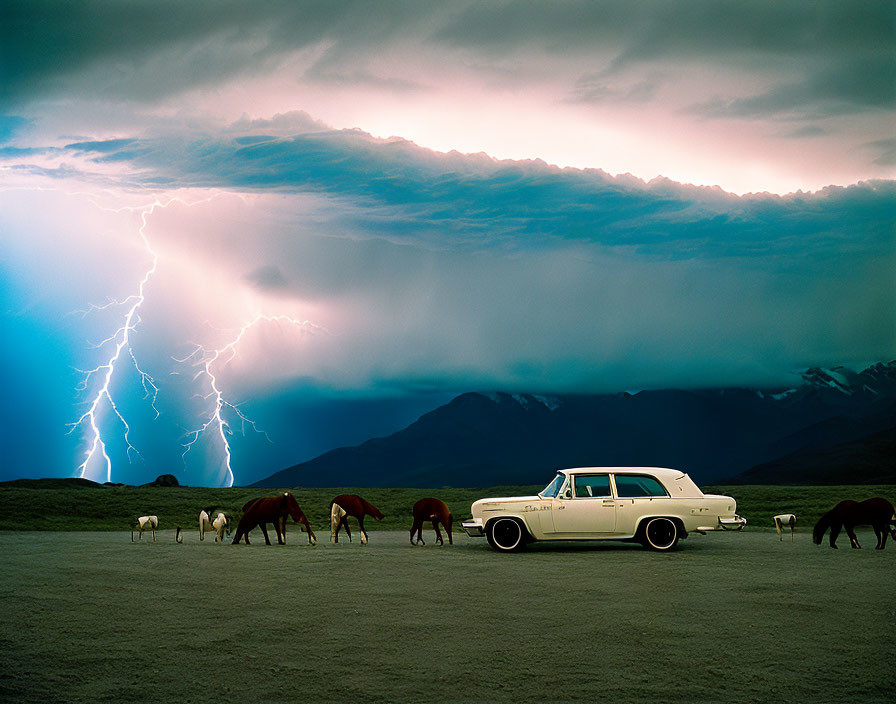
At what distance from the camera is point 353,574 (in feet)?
46.7

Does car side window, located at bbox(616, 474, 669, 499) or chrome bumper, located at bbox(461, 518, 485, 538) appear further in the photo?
chrome bumper, located at bbox(461, 518, 485, 538)

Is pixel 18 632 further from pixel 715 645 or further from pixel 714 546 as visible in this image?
pixel 714 546

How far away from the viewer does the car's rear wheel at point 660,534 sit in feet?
60.6

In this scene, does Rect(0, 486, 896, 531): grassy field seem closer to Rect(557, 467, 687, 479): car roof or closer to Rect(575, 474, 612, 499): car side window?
Rect(557, 467, 687, 479): car roof

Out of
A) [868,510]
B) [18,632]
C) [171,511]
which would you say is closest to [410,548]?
[868,510]

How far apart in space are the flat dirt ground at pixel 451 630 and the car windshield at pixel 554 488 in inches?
105

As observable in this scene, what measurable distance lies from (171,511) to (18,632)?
3286cm

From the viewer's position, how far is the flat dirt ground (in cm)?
685

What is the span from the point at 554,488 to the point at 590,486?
795mm

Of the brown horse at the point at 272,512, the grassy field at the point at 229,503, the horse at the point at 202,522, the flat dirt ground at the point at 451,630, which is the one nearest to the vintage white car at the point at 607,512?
the flat dirt ground at the point at 451,630

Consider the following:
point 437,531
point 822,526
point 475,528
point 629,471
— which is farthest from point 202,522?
point 822,526

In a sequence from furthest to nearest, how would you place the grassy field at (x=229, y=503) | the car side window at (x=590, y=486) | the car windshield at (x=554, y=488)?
1. the grassy field at (x=229, y=503)
2. the car windshield at (x=554, y=488)
3. the car side window at (x=590, y=486)

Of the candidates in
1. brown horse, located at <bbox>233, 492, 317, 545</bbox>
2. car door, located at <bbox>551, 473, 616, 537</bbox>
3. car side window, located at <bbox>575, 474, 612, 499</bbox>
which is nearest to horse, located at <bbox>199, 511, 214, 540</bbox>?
brown horse, located at <bbox>233, 492, 317, 545</bbox>

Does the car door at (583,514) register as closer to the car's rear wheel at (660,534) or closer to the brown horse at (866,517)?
the car's rear wheel at (660,534)
